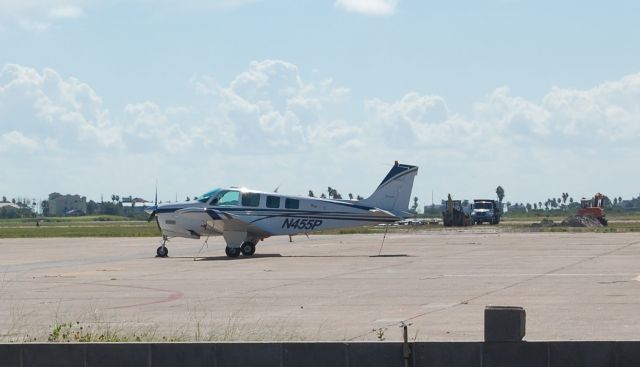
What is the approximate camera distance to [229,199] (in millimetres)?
37469

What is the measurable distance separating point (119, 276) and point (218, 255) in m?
11.7

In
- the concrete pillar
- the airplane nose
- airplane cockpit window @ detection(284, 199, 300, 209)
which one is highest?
airplane cockpit window @ detection(284, 199, 300, 209)

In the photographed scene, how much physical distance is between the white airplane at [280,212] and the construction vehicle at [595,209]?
4811 centimetres

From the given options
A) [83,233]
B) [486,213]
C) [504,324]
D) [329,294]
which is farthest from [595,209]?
[504,324]

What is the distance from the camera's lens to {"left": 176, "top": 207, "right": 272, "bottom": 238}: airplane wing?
36.4 meters

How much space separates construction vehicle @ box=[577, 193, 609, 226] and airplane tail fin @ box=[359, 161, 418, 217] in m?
47.7

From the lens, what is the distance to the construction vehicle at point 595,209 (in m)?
86.3

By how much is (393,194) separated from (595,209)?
5608cm

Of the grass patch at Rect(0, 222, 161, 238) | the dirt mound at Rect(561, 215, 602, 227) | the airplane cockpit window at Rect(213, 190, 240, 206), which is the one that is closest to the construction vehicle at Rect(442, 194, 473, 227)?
the dirt mound at Rect(561, 215, 602, 227)

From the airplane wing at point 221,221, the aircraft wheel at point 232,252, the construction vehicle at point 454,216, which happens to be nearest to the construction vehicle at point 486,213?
the construction vehicle at point 454,216
